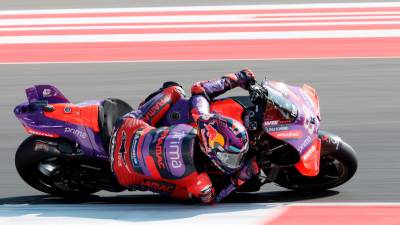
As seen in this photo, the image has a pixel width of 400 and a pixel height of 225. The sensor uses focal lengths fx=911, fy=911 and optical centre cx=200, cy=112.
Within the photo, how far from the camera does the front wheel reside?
7102 mm

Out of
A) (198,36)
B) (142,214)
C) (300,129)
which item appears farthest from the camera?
(198,36)

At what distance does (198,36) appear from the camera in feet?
46.0

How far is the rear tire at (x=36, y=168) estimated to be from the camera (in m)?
7.26

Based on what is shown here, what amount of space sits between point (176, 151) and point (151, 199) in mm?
857

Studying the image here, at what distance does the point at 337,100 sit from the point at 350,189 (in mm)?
2991

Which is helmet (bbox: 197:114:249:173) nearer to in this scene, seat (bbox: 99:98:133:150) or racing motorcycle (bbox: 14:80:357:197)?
racing motorcycle (bbox: 14:80:357:197)

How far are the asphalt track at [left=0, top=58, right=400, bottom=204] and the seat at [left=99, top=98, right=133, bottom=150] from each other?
0.60m

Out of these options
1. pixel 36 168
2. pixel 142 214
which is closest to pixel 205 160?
pixel 142 214

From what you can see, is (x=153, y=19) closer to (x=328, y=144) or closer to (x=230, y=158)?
(x=328, y=144)

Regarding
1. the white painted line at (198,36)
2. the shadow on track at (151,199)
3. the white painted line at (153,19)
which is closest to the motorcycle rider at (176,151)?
the shadow on track at (151,199)

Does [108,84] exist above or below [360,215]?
above

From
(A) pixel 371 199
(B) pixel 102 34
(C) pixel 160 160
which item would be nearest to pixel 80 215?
(C) pixel 160 160

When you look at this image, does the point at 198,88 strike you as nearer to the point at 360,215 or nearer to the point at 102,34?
the point at 360,215

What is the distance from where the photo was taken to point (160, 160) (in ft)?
22.4
